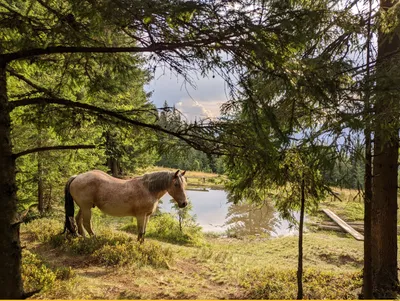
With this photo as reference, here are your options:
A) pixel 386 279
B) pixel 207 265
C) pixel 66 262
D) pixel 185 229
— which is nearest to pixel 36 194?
pixel 185 229

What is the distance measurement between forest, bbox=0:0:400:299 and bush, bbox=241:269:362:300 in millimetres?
42

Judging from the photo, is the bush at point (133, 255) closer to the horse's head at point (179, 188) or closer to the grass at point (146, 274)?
the grass at point (146, 274)

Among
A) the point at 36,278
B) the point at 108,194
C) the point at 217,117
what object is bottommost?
the point at 36,278

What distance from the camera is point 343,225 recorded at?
51.5ft

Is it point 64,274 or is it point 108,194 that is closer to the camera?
point 64,274

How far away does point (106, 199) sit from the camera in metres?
7.49

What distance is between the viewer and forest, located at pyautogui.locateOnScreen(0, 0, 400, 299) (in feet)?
9.74

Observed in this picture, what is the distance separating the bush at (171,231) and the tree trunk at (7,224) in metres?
8.93

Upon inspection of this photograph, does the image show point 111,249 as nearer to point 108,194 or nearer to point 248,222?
point 108,194

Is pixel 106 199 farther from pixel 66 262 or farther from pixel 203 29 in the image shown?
pixel 203 29

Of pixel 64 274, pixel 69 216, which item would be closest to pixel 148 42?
pixel 64 274

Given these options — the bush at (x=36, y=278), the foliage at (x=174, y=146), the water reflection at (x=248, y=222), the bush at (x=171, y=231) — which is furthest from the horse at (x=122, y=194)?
the water reflection at (x=248, y=222)

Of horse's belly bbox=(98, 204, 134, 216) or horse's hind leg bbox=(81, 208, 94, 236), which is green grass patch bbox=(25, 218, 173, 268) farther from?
horse's belly bbox=(98, 204, 134, 216)

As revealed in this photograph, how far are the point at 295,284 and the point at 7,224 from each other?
226 inches
